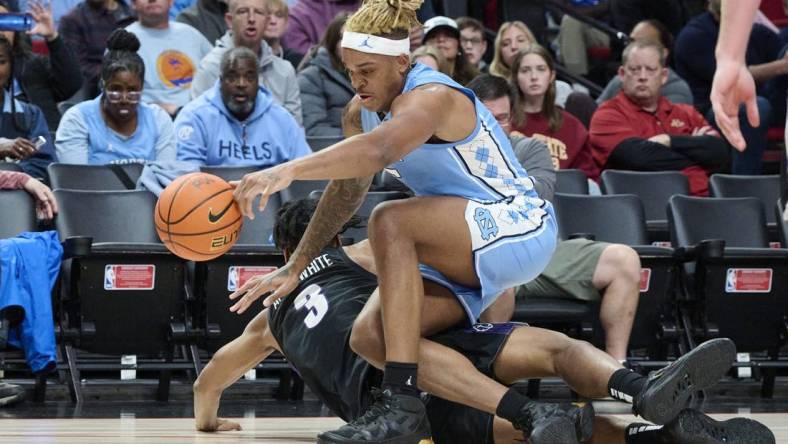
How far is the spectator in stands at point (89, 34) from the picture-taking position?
8775 mm

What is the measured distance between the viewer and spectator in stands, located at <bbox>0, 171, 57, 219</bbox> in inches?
259

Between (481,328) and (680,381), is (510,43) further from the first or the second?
(680,381)

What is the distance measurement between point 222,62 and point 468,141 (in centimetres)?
413

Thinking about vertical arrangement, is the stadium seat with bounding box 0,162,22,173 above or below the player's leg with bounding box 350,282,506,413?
above

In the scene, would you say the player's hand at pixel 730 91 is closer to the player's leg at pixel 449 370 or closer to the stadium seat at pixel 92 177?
the player's leg at pixel 449 370

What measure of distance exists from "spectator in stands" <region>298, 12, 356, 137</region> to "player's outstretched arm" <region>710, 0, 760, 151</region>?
5944 millimetres

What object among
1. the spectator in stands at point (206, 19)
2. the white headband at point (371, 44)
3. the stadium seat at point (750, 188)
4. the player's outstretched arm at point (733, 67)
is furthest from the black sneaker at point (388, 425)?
the spectator in stands at point (206, 19)

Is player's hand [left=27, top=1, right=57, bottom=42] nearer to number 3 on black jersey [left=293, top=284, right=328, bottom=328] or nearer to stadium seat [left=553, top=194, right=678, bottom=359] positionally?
stadium seat [left=553, top=194, right=678, bottom=359]

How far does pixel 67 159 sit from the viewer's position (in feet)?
24.6

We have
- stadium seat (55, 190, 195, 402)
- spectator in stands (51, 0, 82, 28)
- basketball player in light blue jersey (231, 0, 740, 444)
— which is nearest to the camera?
basketball player in light blue jersey (231, 0, 740, 444)

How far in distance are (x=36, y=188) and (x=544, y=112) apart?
319 cm

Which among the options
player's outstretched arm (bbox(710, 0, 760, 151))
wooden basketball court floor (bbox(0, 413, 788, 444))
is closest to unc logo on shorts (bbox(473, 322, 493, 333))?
wooden basketball court floor (bbox(0, 413, 788, 444))

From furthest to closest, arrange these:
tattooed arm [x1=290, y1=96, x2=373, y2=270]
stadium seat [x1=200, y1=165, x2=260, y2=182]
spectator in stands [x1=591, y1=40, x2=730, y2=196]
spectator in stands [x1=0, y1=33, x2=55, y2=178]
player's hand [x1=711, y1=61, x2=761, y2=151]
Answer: spectator in stands [x1=591, y1=40, x2=730, y2=196] < spectator in stands [x1=0, y1=33, x2=55, y2=178] < stadium seat [x1=200, y1=165, x2=260, y2=182] < tattooed arm [x1=290, y1=96, x2=373, y2=270] < player's hand [x1=711, y1=61, x2=761, y2=151]

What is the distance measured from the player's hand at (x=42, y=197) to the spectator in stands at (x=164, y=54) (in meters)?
1.93
